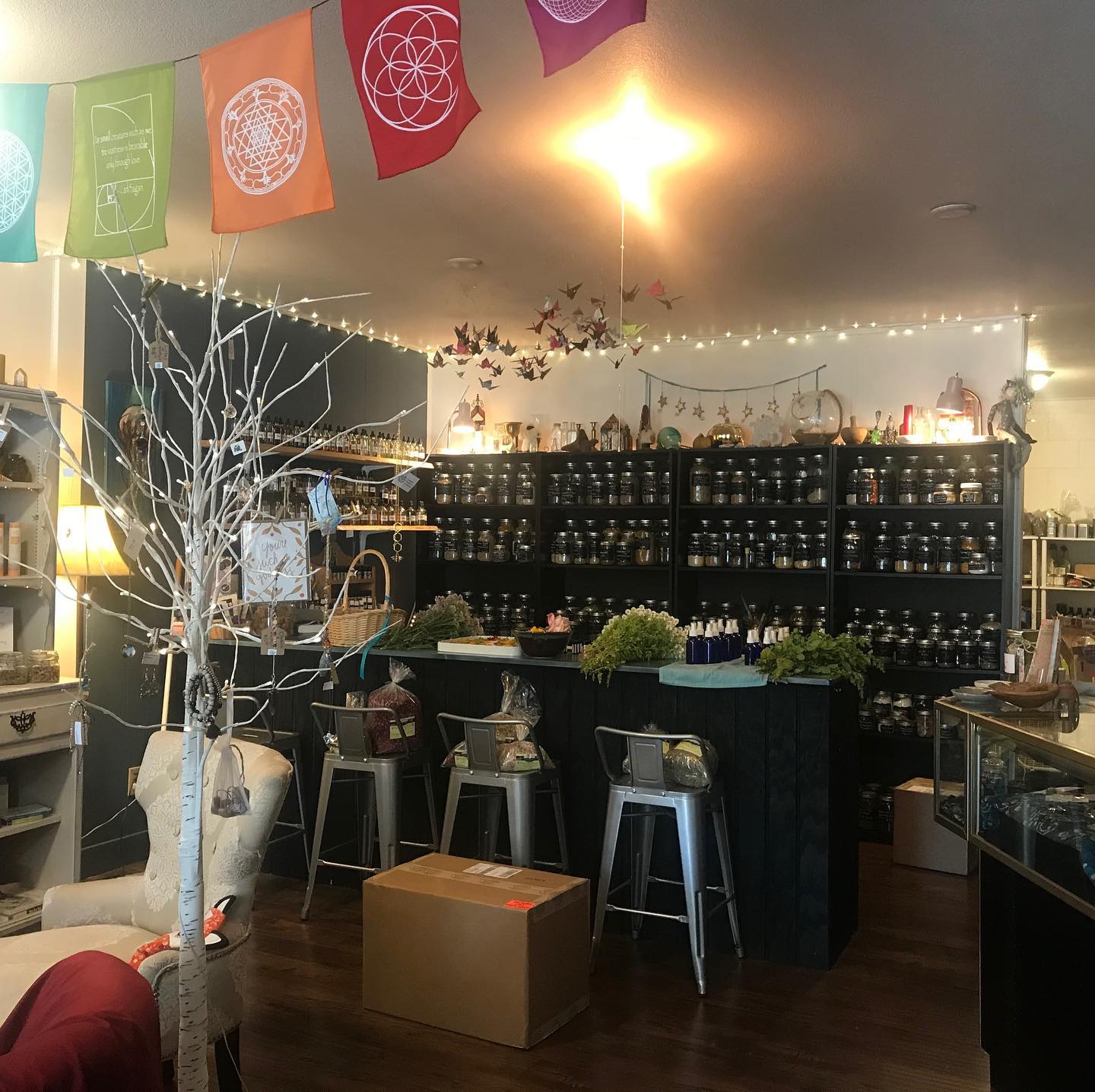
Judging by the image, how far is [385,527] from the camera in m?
6.60

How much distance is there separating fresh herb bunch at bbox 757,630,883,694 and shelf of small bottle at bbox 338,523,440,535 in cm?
268

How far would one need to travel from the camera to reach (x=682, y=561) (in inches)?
264

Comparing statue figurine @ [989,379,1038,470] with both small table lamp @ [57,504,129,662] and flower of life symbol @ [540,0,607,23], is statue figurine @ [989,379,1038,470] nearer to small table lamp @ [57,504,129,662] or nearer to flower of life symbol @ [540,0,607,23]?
small table lamp @ [57,504,129,662]

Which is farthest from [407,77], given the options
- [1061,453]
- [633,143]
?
[1061,453]

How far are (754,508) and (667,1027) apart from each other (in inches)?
144

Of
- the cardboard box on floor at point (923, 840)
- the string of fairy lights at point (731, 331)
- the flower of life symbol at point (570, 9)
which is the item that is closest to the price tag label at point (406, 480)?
the flower of life symbol at point (570, 9)

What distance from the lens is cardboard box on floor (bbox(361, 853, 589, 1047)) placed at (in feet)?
10.7

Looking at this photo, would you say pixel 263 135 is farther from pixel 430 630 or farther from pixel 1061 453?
pixel 1061 453

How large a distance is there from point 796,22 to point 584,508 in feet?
14.7

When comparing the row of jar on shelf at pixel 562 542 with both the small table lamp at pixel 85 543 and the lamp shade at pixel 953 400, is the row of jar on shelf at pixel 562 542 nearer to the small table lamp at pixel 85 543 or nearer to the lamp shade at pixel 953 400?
the lamp shade at pixel 953 400

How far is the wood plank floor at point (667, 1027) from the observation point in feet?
10.3

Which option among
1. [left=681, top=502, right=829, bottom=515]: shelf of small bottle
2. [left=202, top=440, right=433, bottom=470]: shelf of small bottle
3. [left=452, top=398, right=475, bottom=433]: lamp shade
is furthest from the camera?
[left=452, top=398, right=475, bottom=433]: lamp shade

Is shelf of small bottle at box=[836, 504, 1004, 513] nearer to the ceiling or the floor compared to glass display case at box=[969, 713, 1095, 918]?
nearer to the ceiling

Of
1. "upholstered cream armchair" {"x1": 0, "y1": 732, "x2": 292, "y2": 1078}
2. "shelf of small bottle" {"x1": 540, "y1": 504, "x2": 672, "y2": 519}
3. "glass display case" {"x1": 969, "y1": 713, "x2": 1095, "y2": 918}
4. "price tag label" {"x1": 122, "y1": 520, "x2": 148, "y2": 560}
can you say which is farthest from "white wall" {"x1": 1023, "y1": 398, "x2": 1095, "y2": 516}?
"price tag label" {"x1": 122, "y1": 520, "x2": 148, "y2": 560}
